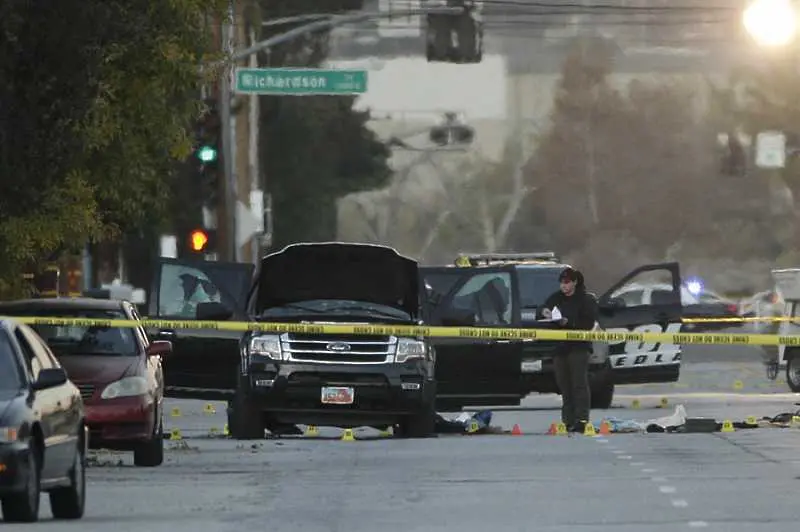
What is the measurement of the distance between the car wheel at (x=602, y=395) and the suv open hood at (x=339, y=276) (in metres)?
7.16

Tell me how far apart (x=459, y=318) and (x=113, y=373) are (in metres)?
5.32

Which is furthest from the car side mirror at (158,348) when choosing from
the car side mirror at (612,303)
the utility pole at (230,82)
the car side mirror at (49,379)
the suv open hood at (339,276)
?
the utility pole at (230,82)

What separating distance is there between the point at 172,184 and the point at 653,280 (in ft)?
130

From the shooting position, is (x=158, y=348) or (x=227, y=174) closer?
(x=158, y=348)

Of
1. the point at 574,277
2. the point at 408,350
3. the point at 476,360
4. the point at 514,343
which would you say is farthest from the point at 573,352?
the point at 408,350

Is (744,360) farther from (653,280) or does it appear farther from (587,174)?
(587,174)

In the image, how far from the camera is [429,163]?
380 ft

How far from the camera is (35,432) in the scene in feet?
54.7

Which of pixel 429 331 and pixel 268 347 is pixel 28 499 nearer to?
pixel 268 347

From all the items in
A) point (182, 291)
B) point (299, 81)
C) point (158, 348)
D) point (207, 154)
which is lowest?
point (158, 348)

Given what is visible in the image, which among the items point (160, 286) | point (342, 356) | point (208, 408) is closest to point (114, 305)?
point (342, 356)

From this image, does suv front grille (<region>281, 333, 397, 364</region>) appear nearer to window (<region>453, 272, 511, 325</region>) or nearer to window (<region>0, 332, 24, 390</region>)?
window (<region>453, 272, 511, 325</region>)

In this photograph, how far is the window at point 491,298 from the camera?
1148 inches

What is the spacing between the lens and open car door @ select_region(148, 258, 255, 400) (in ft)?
92.7
